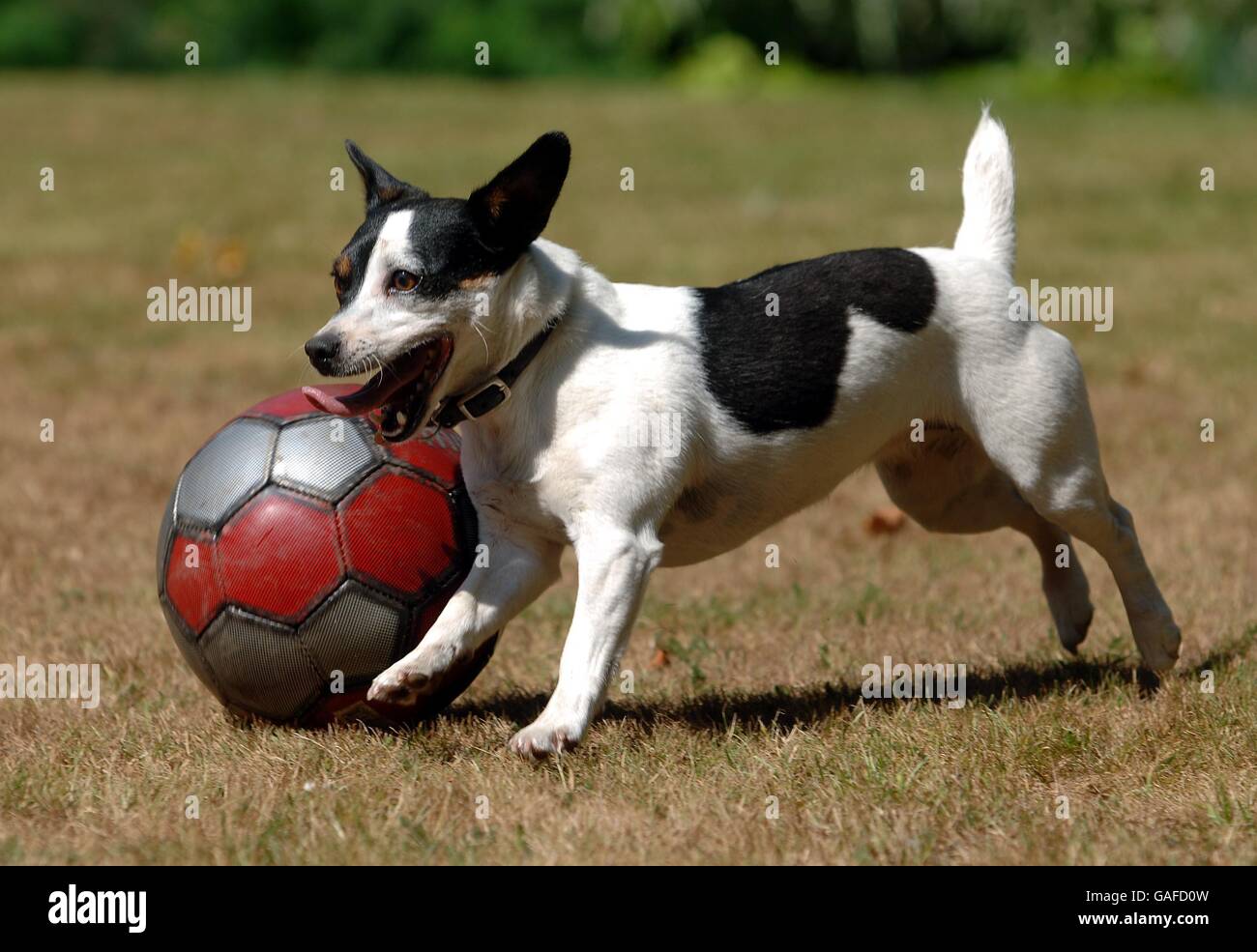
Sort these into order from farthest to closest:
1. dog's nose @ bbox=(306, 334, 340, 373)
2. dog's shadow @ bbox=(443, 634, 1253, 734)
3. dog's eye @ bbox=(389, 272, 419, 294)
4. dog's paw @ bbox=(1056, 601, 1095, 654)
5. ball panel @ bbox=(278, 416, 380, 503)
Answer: dog's paw @ bbox=(1056, 601, 1095, 654) → dog's shadow @ bbox=(443, 634, 1253, 734) → ball panel @ bbox=(278, 416, 380, 503) → dog's eye @ bbox=(389, 272, 419, 294) → dog's nose @ bbox=(306, 334, 340, 373)

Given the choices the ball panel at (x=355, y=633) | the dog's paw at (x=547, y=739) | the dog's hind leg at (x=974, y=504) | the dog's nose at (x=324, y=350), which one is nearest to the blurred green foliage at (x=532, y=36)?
the dog's hind leg at (x=974, y=504)

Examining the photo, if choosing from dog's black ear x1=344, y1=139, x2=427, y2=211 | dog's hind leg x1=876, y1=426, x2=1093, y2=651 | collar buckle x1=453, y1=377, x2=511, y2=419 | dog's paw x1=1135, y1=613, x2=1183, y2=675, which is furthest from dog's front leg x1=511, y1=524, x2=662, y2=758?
dog's paw x1=1135, y1=613, x2=1183, y2=675

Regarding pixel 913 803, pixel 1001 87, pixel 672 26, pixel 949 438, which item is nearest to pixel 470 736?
pixel 913 803

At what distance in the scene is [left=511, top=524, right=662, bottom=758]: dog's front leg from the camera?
4.37m

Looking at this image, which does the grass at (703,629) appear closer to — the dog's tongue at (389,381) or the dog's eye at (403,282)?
the dog's tongue at (389,381)

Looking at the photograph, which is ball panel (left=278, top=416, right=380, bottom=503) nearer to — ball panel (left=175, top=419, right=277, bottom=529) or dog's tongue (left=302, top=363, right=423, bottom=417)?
ball panel (left=175, top=419, right=277, bottom=529)

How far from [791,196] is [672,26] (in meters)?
10.3

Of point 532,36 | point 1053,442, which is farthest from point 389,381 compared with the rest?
point 532,36

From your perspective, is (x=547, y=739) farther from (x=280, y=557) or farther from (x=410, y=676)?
(x=280, y=557)

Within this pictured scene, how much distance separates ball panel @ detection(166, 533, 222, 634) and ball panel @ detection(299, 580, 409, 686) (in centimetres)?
30

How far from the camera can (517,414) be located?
4539 millimetres

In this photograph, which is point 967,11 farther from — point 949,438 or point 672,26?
point 949,438

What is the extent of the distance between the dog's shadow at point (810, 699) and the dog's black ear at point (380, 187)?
61.9 inches

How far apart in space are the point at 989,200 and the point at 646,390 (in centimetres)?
149
